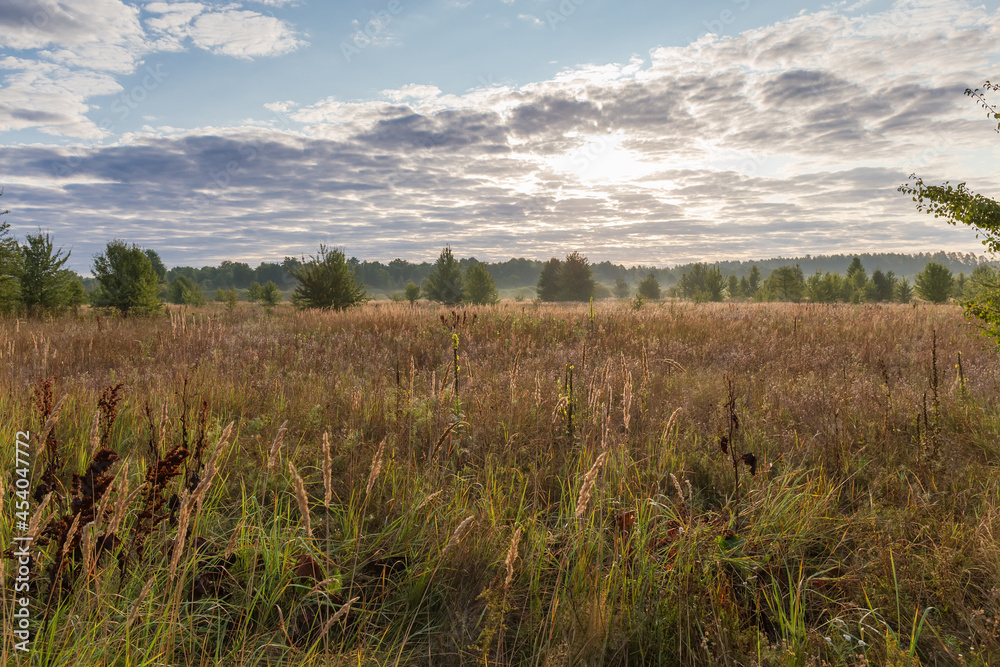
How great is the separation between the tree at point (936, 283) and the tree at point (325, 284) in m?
53.9

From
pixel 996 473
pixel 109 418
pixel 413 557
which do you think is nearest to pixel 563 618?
pixel 413 557

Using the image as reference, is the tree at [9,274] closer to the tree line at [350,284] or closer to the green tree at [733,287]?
the tree line at [350,284]

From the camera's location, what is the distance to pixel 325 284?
72.6 ft

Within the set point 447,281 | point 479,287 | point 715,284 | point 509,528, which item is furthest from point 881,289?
point 509,528

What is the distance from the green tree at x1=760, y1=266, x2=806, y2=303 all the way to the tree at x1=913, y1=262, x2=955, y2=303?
468 inches

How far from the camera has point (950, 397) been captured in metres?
4.87

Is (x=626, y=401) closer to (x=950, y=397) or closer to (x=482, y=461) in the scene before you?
(x=482, y=461)

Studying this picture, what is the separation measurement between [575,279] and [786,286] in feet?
85.3

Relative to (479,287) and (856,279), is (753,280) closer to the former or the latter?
(856,279)

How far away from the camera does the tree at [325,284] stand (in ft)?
71.9

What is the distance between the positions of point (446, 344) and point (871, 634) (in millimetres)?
7470

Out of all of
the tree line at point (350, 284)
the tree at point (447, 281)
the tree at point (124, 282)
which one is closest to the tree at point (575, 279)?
the tree line at point (350, 284)

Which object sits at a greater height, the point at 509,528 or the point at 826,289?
the point at 826,289

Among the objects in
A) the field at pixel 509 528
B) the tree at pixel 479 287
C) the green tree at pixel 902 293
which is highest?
the tree at pixel 479 287
